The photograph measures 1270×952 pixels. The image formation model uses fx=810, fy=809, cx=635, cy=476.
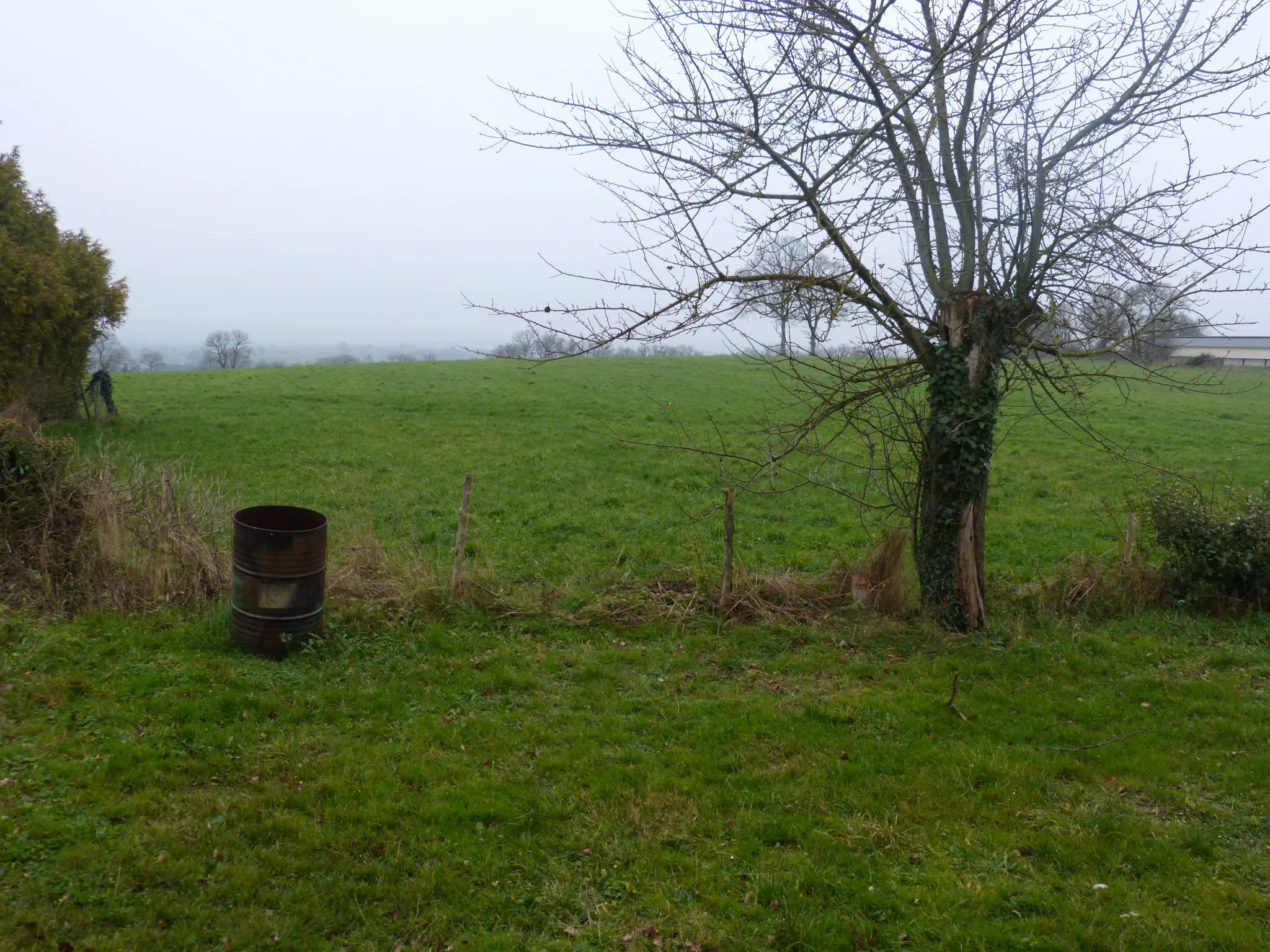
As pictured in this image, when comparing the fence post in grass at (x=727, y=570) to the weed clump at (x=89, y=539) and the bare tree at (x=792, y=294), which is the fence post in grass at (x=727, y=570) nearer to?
the bare tree at (x=792, y=294)

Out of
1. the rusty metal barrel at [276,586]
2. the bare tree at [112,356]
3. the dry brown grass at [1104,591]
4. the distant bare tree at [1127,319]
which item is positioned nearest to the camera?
the rusty metal barrel at [276,586]

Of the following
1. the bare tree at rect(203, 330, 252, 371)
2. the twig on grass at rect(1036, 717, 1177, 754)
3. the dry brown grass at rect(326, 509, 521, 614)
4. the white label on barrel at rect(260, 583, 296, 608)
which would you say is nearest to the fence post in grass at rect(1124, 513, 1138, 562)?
the twig on grass at rect(1036, 717, 1177, 754)

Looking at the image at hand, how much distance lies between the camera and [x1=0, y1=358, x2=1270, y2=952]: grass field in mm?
3908

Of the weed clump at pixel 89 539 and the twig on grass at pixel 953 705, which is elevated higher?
the weed clump at pixel 89 539

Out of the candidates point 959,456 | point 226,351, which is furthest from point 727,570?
point 226,351

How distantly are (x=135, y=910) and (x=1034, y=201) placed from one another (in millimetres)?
8041

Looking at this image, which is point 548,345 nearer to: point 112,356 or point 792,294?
point 792,294

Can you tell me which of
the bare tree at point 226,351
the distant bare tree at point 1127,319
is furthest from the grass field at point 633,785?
the bare tree at point 226,351

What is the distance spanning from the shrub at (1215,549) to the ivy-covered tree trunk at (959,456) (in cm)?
223

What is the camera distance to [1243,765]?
5359 millimetres

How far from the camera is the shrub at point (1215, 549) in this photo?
26.8 ft

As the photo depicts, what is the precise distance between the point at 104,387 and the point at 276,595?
19310 mm

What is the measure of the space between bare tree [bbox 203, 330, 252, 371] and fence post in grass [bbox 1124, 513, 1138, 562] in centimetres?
6638

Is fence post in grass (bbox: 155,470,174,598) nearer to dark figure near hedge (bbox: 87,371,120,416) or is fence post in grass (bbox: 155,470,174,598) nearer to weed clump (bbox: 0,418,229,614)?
weed clump (bbox: 0,418,229,614)
